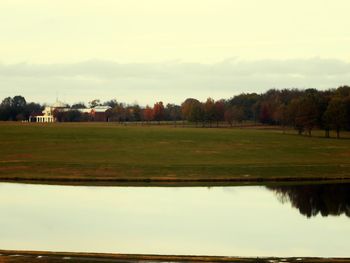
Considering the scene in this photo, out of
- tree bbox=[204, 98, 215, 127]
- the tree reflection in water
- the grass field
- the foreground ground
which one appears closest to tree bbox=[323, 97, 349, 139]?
the grass field

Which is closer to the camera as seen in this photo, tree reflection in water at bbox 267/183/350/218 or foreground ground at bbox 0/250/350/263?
foreground ground at bbox 0/250/350/263

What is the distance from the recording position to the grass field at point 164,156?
78562mm

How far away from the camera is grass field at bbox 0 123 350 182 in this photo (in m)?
78.6

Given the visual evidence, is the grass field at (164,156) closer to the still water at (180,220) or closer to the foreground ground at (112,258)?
the still water at (180,220)

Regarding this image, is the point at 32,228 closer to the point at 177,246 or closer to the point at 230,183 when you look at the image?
the point at 177,246

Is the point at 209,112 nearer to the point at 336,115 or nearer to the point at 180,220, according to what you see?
the point at 336,115

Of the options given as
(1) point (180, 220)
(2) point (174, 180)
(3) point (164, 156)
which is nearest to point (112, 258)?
(1) point (180, 220)

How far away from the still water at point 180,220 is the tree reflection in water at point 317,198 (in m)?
0.08

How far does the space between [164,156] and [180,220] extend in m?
45.7

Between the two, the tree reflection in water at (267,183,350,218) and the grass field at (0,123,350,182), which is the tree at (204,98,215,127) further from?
the tree reflection in water at (267,183,350,218)

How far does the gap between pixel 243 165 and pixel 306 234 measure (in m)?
42.4

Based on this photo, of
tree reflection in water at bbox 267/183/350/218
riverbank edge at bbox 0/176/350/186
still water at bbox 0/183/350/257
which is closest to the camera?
still water at bbox 0/183/350/257

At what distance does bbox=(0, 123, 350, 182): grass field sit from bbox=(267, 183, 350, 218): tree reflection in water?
8502 millimetres

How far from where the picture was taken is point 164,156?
9344 centimetres
